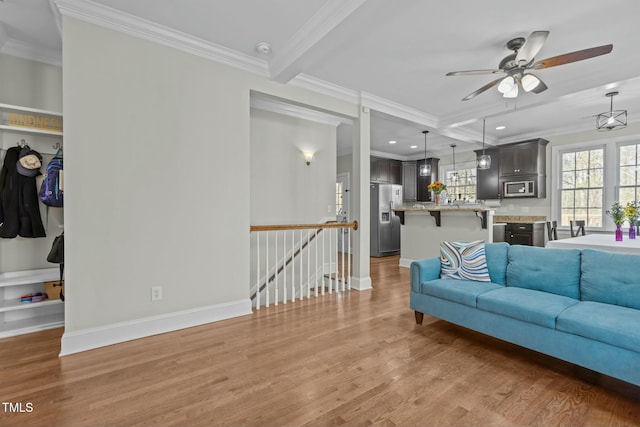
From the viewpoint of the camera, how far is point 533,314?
7.01 ft

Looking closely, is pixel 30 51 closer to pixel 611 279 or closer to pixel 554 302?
pixel 554 302

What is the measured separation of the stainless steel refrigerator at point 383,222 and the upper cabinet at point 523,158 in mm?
2472

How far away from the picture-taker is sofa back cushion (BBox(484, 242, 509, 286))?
2.84 metres

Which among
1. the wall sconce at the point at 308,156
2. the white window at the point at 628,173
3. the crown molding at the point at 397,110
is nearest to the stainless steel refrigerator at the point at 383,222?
the crown molding at the point at 397,110

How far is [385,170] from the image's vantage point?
7.77 metres

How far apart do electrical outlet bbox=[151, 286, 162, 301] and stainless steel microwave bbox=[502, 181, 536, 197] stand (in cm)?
663

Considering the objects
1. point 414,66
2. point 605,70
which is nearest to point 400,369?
point 414,66

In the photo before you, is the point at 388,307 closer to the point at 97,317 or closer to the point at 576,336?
the point at 576,336

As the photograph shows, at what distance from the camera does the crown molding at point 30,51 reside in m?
2.79

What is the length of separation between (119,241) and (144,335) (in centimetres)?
86

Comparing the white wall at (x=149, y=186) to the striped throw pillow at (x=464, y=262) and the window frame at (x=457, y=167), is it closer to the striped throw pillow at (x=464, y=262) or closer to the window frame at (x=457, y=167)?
the striped throw pillow at (x=464, y=262)

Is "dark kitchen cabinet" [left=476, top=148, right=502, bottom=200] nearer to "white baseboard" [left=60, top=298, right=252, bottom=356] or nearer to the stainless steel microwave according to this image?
the stainless steel microwave

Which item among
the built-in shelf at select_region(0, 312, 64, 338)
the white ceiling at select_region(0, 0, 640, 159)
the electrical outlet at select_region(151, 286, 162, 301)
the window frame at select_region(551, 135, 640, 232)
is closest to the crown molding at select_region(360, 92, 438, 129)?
the white ceiling at select_region(0, 0, 640, 159)

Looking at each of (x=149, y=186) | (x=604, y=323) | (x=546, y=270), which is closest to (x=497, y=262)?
(x=546, y=270)
